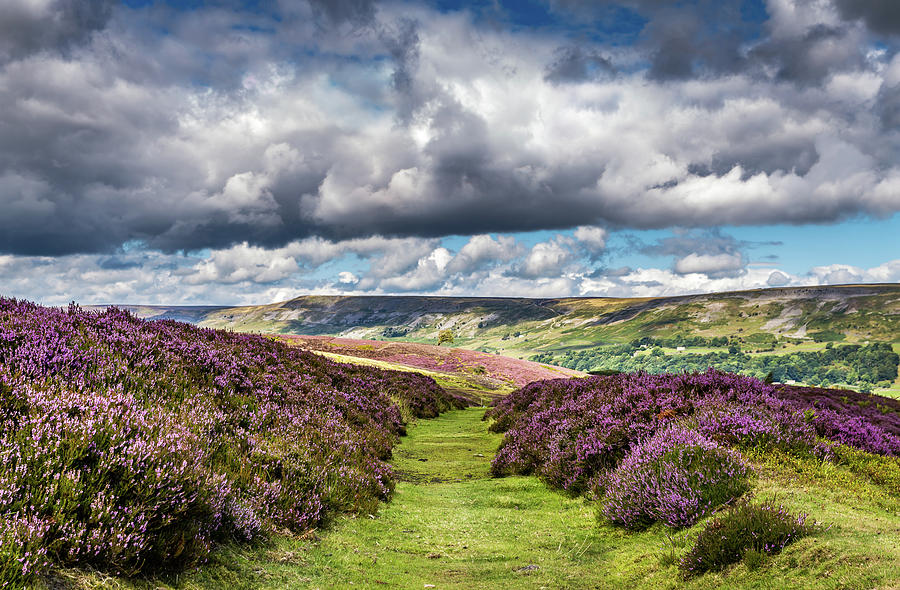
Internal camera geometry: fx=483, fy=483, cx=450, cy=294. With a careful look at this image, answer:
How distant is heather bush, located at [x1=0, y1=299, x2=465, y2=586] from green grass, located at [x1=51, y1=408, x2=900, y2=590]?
0.36 metres

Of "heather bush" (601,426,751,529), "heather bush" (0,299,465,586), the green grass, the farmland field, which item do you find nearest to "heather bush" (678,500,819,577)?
the farmland field

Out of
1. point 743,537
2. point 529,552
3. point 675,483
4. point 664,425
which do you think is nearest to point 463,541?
point 529,552

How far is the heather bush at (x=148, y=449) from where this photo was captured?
4.41 metres

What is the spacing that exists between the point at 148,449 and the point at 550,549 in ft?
19.1

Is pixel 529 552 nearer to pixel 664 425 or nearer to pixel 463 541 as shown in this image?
pixel 463 541

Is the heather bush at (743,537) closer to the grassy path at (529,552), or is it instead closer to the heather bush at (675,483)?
the grassy path at (529,552)

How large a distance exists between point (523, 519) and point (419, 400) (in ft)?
64.8

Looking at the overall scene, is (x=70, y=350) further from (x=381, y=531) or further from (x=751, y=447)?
(x=751, y=447)

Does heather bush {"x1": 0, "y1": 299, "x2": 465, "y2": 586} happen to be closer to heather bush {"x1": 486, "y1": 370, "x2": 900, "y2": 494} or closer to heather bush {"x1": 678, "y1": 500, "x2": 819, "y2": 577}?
heather bush {"x1": 486, "y1": 370, "x2": 900, "y2": 494}

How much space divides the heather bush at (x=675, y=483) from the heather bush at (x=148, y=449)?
450 centimetres

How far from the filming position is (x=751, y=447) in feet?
28.7

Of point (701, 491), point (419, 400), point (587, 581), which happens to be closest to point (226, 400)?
point (587, 581)

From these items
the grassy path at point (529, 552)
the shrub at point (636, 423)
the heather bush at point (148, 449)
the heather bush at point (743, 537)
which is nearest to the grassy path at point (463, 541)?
the grassy path at point (529, 552)

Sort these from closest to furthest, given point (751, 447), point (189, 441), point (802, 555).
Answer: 1. point (802, 555)
2. point (189, 441)
3. point (751, 447)
